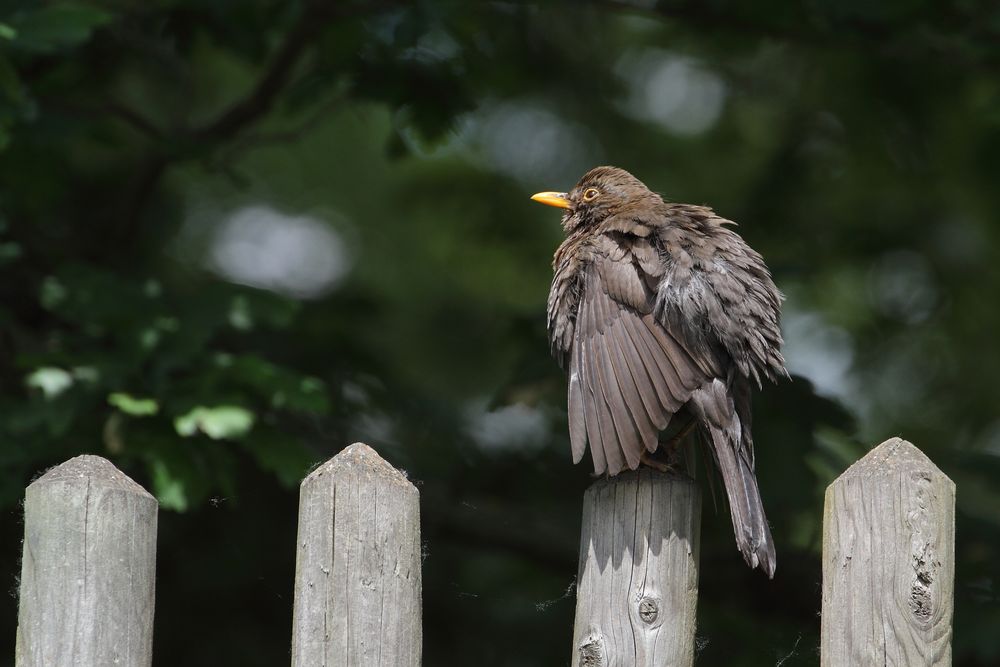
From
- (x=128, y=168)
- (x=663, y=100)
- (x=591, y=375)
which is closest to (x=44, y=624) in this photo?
(x=591, y=375)

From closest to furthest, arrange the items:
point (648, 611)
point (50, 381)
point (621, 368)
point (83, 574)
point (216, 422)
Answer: point (83, 574) → point (648, 611) → point (621, 368) → point (216, 422) → point (50, 381)

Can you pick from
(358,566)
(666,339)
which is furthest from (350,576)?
(666,339)

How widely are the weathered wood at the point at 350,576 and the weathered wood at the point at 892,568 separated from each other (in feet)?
3.04

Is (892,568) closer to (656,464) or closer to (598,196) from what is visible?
(656,464)

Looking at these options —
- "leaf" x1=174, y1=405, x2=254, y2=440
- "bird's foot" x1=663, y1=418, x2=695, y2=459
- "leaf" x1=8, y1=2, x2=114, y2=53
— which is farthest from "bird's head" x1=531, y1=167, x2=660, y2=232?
"leaf" x1=8, y1=2, x2=114, y2=53

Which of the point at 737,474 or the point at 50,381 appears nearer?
the point at 737,474

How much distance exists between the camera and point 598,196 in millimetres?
4785

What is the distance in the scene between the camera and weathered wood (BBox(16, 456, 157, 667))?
2.45 m

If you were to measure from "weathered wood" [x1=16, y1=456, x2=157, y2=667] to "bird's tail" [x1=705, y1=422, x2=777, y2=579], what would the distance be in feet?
4.59

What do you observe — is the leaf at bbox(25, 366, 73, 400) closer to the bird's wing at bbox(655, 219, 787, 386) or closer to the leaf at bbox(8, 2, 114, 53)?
the leaf at bbox(8, 2, 114, 53)

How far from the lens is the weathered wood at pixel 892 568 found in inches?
99.0

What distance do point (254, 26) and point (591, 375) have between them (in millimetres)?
2613

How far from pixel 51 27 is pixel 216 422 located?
4.56 feet

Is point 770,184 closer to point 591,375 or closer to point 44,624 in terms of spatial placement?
point 591,375
